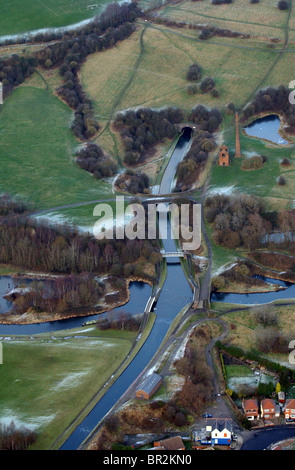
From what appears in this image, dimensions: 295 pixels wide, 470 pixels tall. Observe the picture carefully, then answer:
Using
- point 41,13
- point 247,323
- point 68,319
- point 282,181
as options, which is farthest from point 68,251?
point 41,13

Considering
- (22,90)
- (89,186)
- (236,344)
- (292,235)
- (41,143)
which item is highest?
(22,90)

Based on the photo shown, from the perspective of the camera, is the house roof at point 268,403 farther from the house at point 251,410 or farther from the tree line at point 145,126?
the tree line at point 145,126

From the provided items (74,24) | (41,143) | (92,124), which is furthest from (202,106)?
(74,24)

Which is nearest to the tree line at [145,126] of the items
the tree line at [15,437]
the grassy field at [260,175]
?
the grassy field at [260,175]

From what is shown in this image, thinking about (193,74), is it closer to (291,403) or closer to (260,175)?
(260,175)

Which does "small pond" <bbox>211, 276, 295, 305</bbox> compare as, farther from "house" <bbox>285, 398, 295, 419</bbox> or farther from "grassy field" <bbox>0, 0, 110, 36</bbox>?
"grassy field" <bbox>0, 0, 110, 36</bbox>

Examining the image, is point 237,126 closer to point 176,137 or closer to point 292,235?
point 176,137
